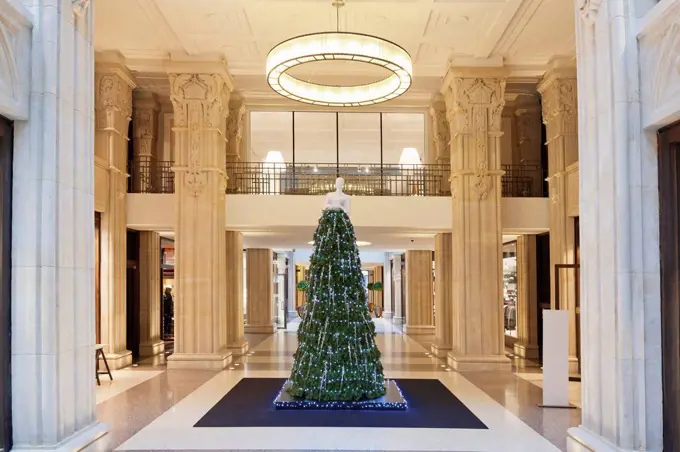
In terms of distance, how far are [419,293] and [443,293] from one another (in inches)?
201

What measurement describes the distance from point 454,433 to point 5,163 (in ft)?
17.9

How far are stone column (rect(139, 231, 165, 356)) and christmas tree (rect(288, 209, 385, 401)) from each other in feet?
26.1

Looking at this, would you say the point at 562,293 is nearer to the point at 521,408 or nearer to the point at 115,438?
the point at 521,408

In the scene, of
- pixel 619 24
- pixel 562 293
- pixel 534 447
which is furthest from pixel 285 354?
pixel 619 24

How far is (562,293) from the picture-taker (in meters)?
12.9

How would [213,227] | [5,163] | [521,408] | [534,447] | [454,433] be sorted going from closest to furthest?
[5,163] < [534,447] < [454,433] < [521,408] < [213,227]

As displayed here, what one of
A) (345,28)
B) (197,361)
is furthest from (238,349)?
(345,28)

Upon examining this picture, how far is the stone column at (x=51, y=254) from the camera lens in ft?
14.9

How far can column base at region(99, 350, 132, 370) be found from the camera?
1266cm

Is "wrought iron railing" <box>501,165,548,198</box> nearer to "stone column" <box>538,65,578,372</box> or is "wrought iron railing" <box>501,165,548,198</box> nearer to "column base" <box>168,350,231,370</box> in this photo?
"stone column" <box>538,65,578,372</box>

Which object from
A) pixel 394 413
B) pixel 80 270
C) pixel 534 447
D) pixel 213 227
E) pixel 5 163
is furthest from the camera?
pixel 213 227

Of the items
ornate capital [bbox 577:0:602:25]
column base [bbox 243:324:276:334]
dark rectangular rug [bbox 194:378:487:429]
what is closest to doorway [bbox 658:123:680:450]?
ornate capital [bbox 577:0:602:25]

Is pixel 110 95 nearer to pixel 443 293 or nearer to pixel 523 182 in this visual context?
pixel 443 293

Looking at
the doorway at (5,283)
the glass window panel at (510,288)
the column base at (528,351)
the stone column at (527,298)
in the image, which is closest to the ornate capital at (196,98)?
the stone column at (527,298)
